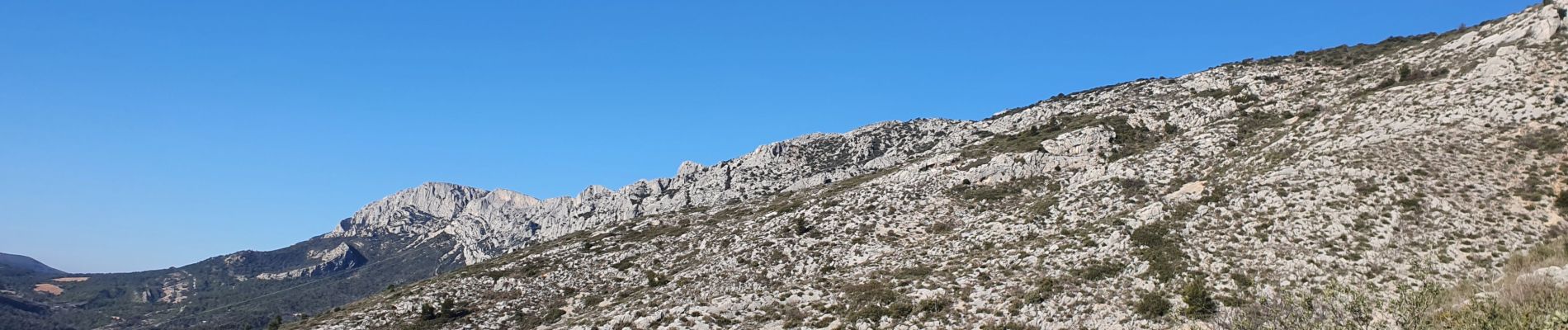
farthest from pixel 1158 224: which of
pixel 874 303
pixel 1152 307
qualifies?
pixel 874 303

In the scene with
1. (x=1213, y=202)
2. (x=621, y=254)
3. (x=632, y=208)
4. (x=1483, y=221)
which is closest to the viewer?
(x=1483, y=221)

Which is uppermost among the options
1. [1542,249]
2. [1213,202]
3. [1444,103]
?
[1444,103]

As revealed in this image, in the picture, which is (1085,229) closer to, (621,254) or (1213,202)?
(1213,202)

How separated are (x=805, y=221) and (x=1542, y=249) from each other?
46.6 meters

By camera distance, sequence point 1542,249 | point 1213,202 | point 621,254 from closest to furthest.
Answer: point 1542,249 < point 1213,202 < point 621,254

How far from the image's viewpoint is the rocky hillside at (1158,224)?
118 ft

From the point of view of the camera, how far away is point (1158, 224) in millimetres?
45938

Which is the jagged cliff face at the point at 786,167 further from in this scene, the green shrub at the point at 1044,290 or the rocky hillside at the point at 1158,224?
the green shrub at the point at 1044,290

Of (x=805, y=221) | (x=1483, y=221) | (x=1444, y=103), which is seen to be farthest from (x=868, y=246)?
(x=1444, y=103)

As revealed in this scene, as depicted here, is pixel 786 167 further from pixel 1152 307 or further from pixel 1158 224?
pixel 1152 307

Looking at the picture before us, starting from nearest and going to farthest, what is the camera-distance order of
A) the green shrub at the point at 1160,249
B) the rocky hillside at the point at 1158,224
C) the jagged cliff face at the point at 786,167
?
the rocky hillside at the point at 1158,224
the green shrub at the point at 1160,249
the jagged cliff face at the point at 786,167

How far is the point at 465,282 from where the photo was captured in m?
66.1

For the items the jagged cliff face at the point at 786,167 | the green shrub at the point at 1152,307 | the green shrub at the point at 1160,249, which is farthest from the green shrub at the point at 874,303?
the jagged cliff face at the point at 786,167

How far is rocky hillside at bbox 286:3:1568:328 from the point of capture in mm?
35906
